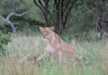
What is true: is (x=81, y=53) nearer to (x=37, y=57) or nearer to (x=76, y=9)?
(x=37, y=57)

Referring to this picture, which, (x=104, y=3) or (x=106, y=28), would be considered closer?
(x=104, y=3)

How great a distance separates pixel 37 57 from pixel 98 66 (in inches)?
115

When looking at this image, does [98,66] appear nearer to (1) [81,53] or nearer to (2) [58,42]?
(2) [58,42]

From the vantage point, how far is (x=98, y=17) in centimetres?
2116

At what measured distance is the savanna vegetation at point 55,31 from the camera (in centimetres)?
575

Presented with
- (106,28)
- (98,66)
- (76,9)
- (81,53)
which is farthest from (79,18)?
(98,66)

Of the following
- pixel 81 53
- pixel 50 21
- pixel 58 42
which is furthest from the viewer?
pixel 50 21

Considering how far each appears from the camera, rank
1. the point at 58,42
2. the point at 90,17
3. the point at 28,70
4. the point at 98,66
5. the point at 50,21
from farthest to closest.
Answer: the point at 50,21 → the point at 90,17 → the point at 58,42 → the point at 98,66 → the point at 28,70

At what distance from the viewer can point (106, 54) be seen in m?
7.52

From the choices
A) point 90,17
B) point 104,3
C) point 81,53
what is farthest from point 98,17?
point 81,53

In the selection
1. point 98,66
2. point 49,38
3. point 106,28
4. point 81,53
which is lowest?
point 106,28

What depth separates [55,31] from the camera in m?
21.7

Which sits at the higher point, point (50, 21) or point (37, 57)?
point (37, 57)

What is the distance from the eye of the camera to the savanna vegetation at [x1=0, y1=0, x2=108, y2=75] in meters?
5.75
